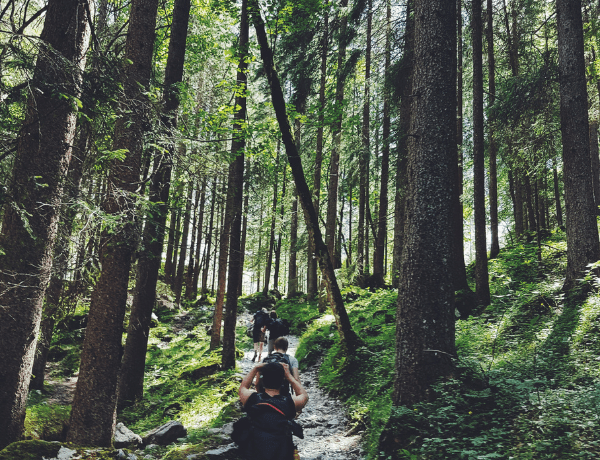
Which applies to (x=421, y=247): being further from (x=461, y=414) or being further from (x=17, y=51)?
(x=17, y=51)

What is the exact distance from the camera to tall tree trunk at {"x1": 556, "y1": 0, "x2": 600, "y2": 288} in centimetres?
780

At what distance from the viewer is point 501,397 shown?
4648 millimetres

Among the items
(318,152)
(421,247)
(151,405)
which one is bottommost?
(151,405)

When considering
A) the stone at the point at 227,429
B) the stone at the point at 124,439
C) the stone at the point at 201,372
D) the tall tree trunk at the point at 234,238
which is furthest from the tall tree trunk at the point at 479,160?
the stone at the point at 124,439

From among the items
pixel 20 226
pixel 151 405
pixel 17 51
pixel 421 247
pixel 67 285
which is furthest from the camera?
pixel 151 405

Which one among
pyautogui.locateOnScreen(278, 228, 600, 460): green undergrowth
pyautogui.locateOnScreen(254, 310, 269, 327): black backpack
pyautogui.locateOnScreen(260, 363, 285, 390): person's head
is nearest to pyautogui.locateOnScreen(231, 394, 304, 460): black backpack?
pyautogui.locateOnScreen(260, 363, 285, 390): person's head

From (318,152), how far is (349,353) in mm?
11483

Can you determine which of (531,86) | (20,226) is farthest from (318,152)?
(20,226)

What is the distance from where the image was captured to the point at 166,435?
257 inches

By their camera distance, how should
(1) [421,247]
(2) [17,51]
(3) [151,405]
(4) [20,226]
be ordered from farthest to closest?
(3) [151,405], (1) [421,247], (4) [20,226], (2) [17,51]

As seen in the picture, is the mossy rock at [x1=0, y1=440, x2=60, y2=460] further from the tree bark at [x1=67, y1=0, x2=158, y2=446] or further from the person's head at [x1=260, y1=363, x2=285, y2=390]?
the person's head at [x1=260, y1=363, x2=285, y2=390]

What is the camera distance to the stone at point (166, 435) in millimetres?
6434

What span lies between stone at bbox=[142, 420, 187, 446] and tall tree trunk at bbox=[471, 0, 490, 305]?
8.70 m

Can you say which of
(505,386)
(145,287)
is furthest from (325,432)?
(145,287)
